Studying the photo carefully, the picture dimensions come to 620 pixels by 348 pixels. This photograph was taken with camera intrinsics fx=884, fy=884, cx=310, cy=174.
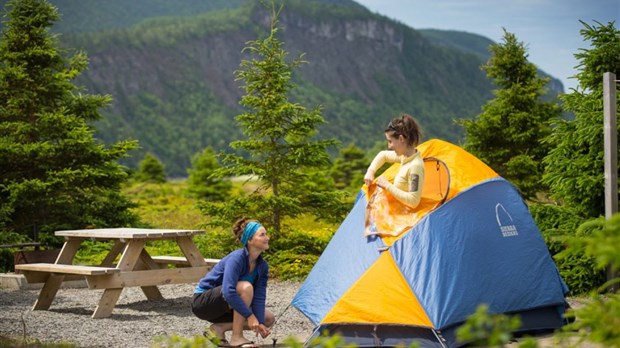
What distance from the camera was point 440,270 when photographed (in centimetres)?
687

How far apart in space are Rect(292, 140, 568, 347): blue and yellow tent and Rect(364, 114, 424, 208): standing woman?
0.69 feet

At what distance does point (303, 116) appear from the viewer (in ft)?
41.5

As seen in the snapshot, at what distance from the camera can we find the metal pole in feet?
29.9

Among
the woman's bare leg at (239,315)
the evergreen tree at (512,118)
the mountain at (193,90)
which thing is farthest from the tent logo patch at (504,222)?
the mountain at (193,90)

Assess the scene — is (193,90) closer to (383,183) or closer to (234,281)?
(383,183)

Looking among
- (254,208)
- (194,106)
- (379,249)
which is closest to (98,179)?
(254,208)

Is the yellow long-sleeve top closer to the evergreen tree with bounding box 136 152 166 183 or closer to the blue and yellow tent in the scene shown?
the blue and yellow tent

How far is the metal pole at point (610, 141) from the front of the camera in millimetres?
9109

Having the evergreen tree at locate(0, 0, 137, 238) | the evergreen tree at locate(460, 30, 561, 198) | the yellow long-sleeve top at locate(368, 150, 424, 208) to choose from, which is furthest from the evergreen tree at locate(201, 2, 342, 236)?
the yellow long-sleeve top at locate(368, 150, 424, 208)

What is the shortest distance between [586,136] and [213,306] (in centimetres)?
495

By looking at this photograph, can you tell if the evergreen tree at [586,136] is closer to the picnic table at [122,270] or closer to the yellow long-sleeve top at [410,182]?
the yellow long-sleeve top at [410,182]

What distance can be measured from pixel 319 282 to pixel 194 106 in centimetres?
13901

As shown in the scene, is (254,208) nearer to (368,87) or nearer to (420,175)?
(420,175)

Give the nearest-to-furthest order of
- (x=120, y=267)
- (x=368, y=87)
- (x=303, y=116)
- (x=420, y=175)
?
(x=420, y=175)
(x=120, y=267)
(x=303, y=116)
(x=368, y=87)
